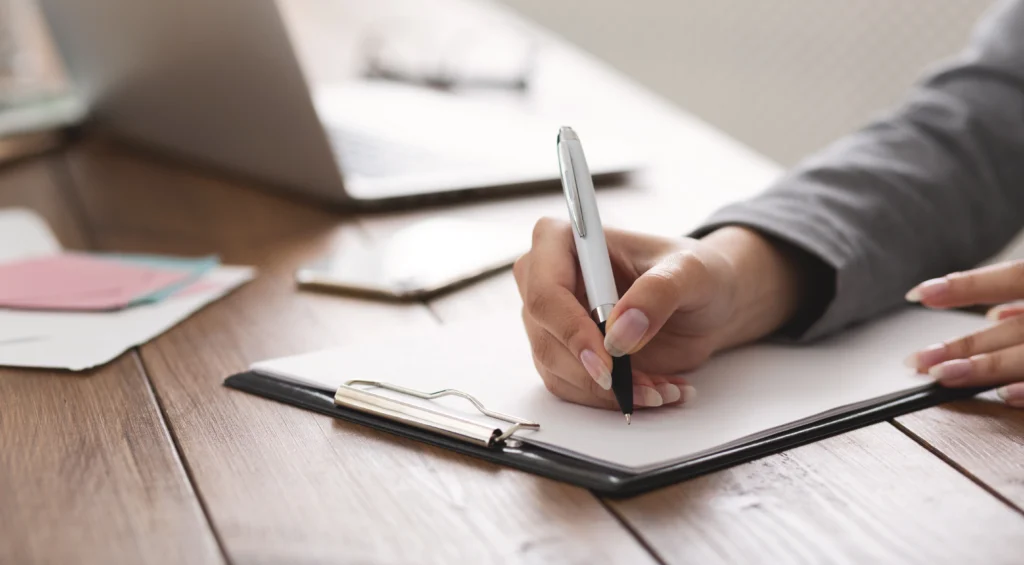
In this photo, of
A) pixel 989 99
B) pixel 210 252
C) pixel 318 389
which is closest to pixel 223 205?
pixel 210 252

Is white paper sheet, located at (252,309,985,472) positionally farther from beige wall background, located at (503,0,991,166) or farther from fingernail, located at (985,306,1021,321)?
beige wall background, located at (503,0,991,166)

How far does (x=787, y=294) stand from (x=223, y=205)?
56 cm

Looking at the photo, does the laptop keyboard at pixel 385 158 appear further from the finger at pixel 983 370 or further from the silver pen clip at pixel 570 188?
the finger at pixel 983 370

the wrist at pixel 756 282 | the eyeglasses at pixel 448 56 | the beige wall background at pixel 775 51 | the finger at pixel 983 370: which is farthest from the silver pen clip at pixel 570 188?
the beige wall background at pixel 775 51

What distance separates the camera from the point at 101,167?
1.07 meters

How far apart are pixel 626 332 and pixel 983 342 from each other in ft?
0.71

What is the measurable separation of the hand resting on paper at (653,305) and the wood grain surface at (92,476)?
19 cm

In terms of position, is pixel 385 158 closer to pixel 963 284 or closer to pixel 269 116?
pixel 269 116

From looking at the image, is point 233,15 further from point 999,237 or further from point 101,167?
point 999,237

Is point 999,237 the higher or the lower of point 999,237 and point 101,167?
the lower

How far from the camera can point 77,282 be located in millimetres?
723

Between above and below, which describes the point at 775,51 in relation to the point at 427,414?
below

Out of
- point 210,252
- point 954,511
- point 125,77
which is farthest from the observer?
point 125,77

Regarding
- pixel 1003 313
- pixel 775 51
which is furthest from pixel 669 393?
→ pixel 775 51
